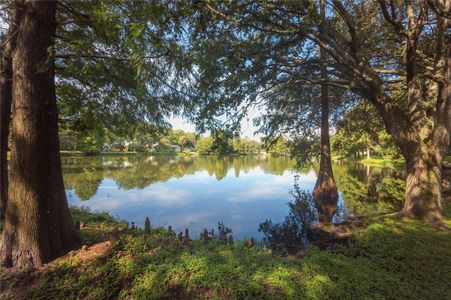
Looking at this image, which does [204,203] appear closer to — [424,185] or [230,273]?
[230,273]

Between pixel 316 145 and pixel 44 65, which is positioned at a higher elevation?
pixel 44 65

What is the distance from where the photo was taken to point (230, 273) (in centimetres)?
385

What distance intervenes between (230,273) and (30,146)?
392 centimetres

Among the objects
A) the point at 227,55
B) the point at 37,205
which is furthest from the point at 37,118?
the point at 227,55

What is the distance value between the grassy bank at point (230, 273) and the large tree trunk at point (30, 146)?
15.8 inches

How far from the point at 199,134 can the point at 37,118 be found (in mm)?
3244

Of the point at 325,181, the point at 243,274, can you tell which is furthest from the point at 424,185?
the point at 325,181

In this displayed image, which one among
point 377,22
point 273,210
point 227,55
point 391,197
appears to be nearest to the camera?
point 227,55

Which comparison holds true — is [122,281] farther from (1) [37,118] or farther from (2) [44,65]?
(2) [44,65]

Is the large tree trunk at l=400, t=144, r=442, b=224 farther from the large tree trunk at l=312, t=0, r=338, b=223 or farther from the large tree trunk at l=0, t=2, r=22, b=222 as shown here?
the large tree trunk at l=0, t=2, r=22, b=222

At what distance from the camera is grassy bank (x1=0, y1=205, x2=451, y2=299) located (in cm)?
352

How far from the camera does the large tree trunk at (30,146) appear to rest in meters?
3.87

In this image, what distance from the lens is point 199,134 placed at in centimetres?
604

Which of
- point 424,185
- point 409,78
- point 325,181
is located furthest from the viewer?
point 325,181
